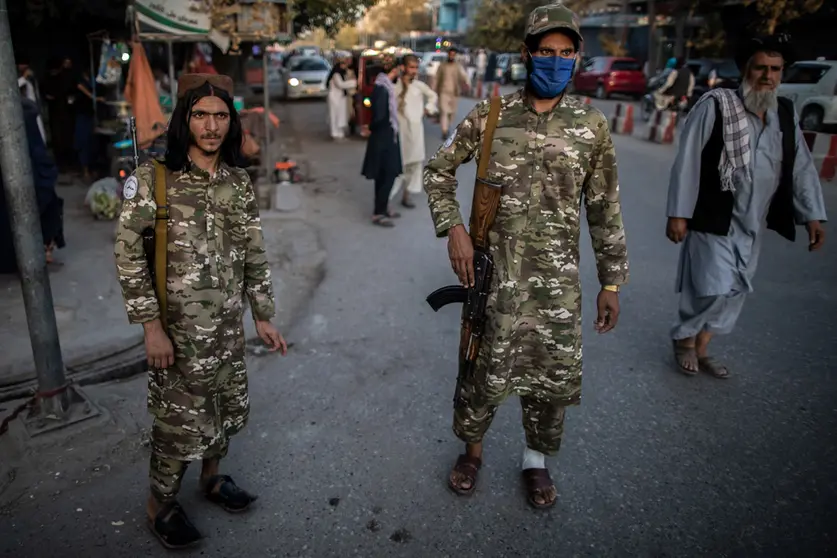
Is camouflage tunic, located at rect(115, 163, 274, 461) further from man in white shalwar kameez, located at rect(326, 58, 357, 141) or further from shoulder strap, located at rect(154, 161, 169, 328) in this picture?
man in white shalwar kameez, located at rect(326, 58, 357, 141)

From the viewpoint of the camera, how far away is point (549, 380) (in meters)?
2.68

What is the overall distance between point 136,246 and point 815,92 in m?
16.3

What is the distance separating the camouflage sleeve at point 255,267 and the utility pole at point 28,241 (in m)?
1.21

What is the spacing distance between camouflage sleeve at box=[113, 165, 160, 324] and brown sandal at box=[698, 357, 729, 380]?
3244mm

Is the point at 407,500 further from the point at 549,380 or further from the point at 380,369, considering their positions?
the point at 380,369

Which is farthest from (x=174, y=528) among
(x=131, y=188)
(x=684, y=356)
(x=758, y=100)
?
(x=758, y=100)

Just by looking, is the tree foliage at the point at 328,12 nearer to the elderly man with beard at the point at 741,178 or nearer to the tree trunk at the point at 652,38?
the elderly man with beard at the point at 741,178

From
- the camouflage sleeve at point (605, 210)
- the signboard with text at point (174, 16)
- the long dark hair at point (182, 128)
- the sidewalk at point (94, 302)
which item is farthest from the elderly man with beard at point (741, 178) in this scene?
the signboard with text at point (174, 16)

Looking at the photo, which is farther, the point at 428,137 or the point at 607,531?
the point at 428,137

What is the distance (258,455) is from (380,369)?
1095mm

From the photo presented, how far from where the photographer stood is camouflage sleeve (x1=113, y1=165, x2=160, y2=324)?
2.22 meters

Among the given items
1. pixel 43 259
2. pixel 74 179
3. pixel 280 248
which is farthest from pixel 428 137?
pixel 43 259

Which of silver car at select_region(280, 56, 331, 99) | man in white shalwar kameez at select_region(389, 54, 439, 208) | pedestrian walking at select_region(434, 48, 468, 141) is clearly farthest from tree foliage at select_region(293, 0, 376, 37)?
man in white shalwar kameez at select_region(389, 54, 439, 208)

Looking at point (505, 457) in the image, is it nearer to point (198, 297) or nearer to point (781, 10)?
point (198, 297)
